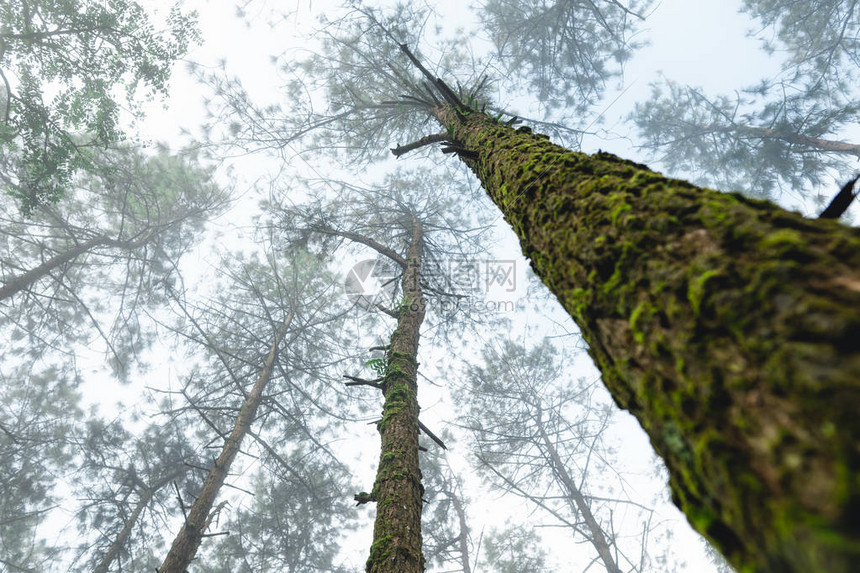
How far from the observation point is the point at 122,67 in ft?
34.7

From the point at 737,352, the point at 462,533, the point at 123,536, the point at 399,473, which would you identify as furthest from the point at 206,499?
the point at 462,533

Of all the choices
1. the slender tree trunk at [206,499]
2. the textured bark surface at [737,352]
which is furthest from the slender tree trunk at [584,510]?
the textured bark surface at [737,352]

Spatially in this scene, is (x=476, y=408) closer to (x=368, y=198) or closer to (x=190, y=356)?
(x=368, y=198)

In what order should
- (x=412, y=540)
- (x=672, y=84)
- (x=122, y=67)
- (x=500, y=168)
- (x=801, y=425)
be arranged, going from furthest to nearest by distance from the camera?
(x=672, y=84) → (x=122, y=67) → (x=412, y=540) → (x=500, y=168) → (x=801, y=425)

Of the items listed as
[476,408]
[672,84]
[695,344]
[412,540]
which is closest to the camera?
[695,344]

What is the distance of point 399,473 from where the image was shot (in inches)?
136

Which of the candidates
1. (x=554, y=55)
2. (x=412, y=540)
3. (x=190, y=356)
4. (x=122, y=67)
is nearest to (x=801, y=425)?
(x=412, y=540)

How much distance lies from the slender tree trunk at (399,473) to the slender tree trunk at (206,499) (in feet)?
14.7

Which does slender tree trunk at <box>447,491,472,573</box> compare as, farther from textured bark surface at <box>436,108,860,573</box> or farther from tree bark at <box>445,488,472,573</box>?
textured bark surface at <box>436,108,860,573</box>

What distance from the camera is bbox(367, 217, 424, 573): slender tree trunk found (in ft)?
9.16

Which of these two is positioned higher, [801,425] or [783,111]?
[783,111]

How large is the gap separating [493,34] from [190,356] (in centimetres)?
1580

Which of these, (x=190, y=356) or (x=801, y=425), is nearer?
(x=801, y=425)

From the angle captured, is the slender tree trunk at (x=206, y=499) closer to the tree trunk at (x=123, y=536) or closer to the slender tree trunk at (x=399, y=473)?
the slender tree trunk at (x=399, y=473)
